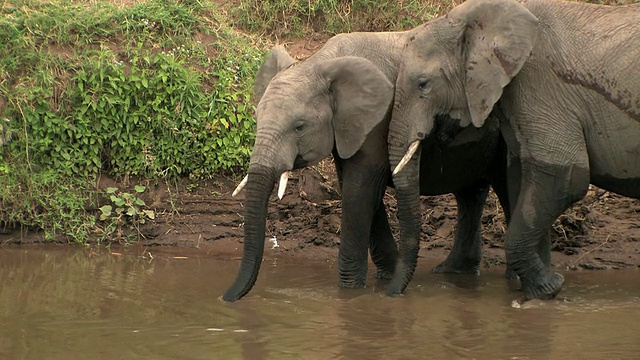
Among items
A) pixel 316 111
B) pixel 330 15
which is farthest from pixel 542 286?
pixel 330 15

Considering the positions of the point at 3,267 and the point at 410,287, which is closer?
the point at 410,287

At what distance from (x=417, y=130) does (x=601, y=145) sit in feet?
3.96

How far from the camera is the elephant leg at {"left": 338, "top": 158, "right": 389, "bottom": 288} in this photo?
906 cm

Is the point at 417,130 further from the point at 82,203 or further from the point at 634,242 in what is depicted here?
the point at 82,203

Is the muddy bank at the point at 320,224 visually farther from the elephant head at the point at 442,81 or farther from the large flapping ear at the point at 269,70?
the elephant head at the point at 442,81

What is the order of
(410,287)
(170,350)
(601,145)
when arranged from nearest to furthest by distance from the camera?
(170,350), (601,145), (410,287)

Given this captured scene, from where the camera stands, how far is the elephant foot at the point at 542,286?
872cm

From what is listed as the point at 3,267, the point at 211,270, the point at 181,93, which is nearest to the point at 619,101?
the point at 211,270

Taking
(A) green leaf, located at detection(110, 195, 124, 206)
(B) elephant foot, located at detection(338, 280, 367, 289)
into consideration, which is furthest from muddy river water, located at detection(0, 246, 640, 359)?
(A) green leaf, located at detection(110, 195, 124, 206)

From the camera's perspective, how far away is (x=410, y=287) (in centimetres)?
923

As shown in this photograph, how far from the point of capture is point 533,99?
8555mm

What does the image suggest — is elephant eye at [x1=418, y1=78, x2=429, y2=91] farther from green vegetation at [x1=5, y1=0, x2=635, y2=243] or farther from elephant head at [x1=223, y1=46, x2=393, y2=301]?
green vegetation at [x1=5, y1=0, x2=635, y2=243]

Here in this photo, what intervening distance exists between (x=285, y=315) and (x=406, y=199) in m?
1.22

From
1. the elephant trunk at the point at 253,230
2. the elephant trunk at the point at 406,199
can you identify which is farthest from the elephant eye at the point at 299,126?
the elephant trunk at the point at 406,199
